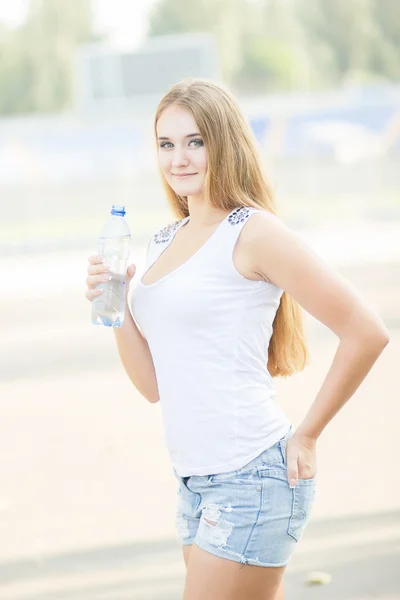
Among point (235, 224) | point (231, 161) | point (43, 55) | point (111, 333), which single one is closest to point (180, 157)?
point (231, 161)

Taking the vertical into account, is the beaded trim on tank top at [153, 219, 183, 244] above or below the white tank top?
above

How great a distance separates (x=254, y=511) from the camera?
196cm

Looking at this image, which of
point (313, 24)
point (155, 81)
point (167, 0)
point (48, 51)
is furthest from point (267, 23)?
point (155, 81)

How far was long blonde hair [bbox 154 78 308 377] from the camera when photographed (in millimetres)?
2076

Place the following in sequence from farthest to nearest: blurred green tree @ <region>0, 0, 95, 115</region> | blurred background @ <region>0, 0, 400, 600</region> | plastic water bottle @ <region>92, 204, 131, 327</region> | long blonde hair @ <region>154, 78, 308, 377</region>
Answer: blurred green tree @ <region>0, 0, 95, 115</region> < blurred background @ <region>0, 0, 400, 600</region> < plastic water bottle @ <region>92, 204, 131, 327</region> < long blonde hair @ <region>154, 78, 308, 377</region>

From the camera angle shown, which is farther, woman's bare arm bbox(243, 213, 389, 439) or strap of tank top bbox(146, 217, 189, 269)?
strap of tank top bbox(146, 217, 189, 269)

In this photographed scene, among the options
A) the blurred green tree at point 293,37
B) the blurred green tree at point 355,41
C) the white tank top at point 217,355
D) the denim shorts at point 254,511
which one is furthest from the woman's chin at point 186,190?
the blurred green tree at point 355,41

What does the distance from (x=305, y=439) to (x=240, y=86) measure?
5490 centimetres

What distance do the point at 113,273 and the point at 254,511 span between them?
0.64 meters

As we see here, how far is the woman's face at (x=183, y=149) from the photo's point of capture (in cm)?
211

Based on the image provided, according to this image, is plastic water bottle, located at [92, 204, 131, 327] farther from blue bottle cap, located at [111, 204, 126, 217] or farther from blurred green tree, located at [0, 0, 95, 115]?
blurred green tree, located at [0, 0, 95, 115]

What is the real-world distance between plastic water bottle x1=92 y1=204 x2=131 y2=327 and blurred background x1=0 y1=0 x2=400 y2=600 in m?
0.29

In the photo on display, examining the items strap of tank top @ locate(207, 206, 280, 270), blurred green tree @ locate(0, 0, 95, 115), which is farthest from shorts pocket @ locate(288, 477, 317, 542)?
blurred green tree @ locate(0, 0, 95, 115)

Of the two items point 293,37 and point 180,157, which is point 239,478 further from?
point 293,37
